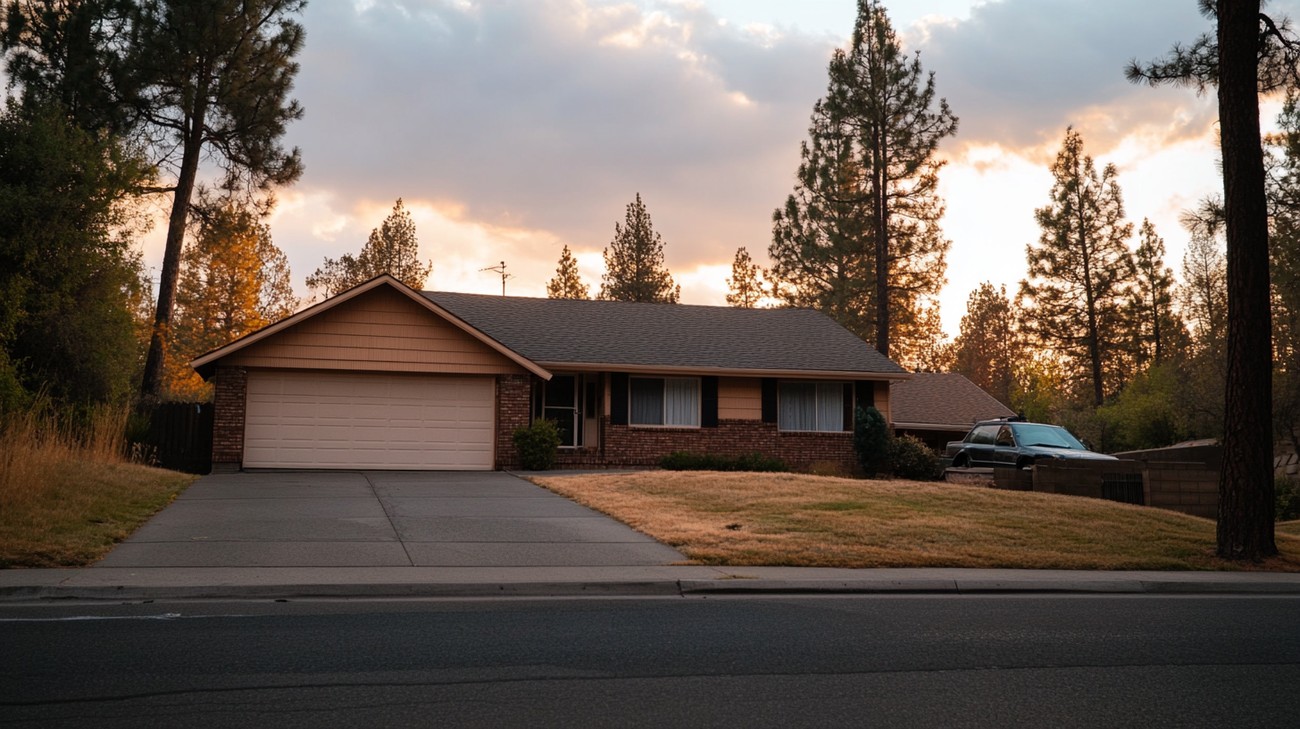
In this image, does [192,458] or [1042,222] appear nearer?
[192,458]

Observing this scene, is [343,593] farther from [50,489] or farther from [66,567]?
[50,489]

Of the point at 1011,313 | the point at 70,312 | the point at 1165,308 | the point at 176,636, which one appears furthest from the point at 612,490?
the point at 1011,313

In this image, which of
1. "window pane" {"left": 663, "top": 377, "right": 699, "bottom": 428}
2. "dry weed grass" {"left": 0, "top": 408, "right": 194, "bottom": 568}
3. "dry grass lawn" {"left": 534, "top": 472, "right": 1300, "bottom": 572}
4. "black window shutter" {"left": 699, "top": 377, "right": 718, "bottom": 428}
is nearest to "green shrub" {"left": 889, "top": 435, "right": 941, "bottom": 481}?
"black window shutter" {"left": 699, "top": 377, "right": 718, "bottom": 428}

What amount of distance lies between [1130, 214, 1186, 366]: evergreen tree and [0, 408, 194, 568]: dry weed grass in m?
44.2

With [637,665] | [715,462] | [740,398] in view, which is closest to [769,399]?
[740,398]

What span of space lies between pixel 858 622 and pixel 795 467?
19466 mm

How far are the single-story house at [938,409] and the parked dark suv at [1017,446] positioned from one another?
10.7 m

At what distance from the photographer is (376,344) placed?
955 inches

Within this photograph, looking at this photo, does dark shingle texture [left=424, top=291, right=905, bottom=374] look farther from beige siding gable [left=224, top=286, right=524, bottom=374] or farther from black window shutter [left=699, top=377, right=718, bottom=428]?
beige siding gable [left=224, top=286, right=524, bottom=374]

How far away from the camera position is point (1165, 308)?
5194 centimetres

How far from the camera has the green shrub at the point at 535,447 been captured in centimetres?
2480

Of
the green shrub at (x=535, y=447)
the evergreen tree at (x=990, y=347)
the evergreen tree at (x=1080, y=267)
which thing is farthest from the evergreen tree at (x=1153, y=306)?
the green shrub at (x=535, y=447)

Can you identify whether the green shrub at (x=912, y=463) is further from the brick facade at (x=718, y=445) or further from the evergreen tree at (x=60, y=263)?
the evergreen tree at (x=60, y=263)

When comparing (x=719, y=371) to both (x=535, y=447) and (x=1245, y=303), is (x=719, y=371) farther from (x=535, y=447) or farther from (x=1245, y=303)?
(x=1245, y=303)
